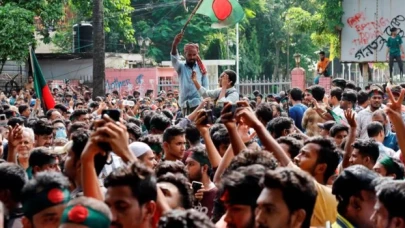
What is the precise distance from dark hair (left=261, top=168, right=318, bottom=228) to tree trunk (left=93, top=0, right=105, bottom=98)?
18.3m

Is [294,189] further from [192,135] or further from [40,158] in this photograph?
[192,135]

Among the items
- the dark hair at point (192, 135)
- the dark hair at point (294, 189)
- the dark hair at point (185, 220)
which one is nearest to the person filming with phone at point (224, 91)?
the dark hair at point (192, 135)

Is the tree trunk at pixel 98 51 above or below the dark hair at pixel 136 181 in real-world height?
above

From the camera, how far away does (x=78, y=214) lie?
420 cm

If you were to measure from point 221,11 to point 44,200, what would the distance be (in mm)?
9427

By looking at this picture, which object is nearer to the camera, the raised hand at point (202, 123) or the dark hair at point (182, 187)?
the dark hair at point (182, 187)

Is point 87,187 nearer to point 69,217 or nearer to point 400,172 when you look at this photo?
point 69,217

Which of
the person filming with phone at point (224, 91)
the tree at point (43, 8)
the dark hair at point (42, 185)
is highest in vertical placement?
the tree at point (43, 8)

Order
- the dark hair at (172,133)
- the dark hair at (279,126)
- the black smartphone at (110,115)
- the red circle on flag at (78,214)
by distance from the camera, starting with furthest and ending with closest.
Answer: the dark hair at (279,126)
the dark hair at (172,133)
the black smartphone at (110,115)
the red circle on flag at (78,214)

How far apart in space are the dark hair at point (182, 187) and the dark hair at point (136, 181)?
869 mm

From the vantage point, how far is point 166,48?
44.8 m

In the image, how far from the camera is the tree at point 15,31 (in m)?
25.6

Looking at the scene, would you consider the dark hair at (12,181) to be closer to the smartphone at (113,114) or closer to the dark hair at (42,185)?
the dark hair at (42,185)

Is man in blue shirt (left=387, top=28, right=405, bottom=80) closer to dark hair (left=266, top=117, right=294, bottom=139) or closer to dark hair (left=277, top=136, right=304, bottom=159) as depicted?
dark hair (left=266, top=117, right=294, bottom=139)
